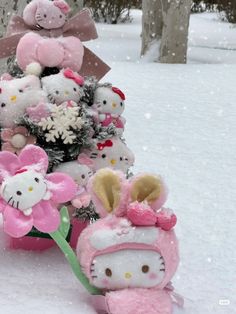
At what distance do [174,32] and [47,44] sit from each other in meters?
5.70

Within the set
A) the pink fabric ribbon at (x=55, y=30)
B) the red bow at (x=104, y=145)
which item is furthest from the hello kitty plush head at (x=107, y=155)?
the pink fabric ribbon at (x=55, y=30)

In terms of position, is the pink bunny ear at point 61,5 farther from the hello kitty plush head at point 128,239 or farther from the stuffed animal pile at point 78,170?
the hello kitty plush head at point 128,239

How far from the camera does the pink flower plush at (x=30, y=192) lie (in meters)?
2.49

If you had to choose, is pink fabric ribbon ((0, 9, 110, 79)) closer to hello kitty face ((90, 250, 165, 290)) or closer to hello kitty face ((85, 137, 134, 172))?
hello kitty face ((85, 137, 134, 172))

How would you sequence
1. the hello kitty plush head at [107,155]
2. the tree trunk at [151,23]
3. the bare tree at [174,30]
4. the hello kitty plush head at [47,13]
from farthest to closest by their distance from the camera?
the tree trunk at [151,23] → the bare tree at [174,30] → the hello kitty plush head at [47,13] → the hello kitty plush head at [107,155]

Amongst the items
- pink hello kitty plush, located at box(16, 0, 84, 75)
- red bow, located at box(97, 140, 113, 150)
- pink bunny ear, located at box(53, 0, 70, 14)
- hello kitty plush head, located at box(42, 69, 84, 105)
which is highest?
pink bunny ear, located at box(53, 0, 70, 14)

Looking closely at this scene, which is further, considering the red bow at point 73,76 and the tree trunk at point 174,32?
the tree trunk at point 174,32

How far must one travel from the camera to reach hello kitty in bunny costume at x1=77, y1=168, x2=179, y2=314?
7.76 feet

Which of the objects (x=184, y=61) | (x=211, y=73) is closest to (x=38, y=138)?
(x=211, y=73)

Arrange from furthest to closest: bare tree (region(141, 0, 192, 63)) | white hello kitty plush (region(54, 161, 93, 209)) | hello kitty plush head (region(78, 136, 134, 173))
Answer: bare tree (region(141, 0, 192, 63))
hello kitty plush head (region(78, 136, 134, 173))
white hello kitty plush (region(54, 161, 93, 209))

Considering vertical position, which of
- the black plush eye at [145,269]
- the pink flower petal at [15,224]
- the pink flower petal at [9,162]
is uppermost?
the pink flower petal at [9,162]

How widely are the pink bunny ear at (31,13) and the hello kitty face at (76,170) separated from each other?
2.45ft

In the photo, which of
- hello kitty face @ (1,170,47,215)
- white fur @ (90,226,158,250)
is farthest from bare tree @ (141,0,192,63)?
white fur @ (90,226,158,250)

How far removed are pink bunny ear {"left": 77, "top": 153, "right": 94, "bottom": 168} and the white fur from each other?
553mm
